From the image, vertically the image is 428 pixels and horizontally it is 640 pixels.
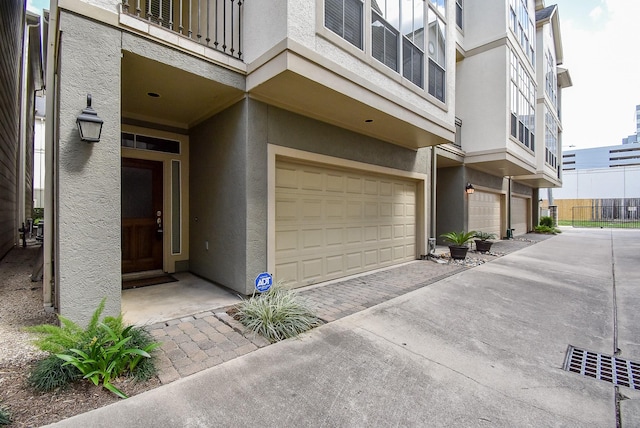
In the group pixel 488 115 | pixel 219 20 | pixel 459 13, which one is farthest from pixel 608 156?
pixel 219 20

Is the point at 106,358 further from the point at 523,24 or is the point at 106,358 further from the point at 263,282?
the point at 523,24

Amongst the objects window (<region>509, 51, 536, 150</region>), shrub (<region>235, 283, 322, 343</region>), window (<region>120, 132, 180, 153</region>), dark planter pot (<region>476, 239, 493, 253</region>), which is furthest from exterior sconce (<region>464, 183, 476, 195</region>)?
window (<region>120, 132, 180, 153</region>)

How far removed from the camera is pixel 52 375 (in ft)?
7.48

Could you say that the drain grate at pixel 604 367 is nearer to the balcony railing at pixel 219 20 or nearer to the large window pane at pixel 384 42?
the large window pane at pixel 384 42

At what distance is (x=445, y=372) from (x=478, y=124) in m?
9.05

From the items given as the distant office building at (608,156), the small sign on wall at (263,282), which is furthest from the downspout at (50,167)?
the distant office building at (608,156)

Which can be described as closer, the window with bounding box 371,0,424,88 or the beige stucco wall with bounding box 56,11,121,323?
the beige stucco wall with bounding box 56,11,121,323

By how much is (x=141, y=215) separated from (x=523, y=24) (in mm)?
A: 14244

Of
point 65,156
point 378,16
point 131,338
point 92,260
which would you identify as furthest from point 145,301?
point 378,16

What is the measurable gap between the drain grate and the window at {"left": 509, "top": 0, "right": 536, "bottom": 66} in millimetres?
10432

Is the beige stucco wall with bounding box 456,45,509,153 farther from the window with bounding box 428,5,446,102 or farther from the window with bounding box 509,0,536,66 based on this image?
the window with bounding box 428,5,446,102

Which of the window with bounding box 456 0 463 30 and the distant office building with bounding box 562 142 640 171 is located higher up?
the distant office building with bounding box 562 142 640 171

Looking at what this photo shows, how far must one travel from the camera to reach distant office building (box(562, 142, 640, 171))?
224 feet

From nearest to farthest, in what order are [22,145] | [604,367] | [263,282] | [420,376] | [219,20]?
[420,376], [604,367], [263,282], [219,20], [22,145]
